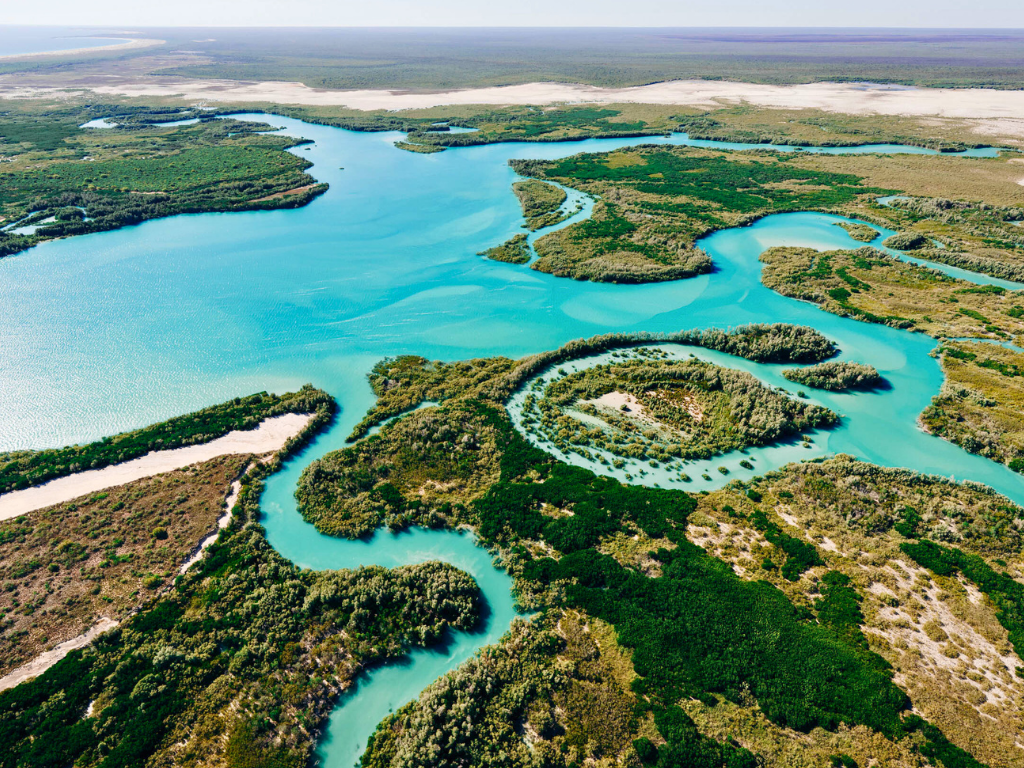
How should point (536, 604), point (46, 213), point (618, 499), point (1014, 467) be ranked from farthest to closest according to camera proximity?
point (46, 213)
point (1014, 467)
point (618, 499)
point (536, 604)

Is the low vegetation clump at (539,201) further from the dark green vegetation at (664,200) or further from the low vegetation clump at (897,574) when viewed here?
the low vegetation clump at (897,574)

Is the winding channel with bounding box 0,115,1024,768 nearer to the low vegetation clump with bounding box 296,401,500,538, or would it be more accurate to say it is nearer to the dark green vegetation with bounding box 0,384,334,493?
the low vegetation clump with bounding box 296,401,500,538

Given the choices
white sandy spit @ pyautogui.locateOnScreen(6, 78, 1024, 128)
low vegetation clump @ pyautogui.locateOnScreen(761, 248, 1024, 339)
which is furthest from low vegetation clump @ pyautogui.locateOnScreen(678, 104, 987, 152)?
low vegetation clump @ pyautogui.locateOnScreen(761, 248, 1024, 339)

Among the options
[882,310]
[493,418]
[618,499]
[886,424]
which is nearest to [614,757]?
[618,499]

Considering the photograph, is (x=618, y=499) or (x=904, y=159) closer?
(x=618, y=499)

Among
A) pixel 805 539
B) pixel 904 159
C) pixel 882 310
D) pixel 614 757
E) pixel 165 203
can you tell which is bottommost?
pixel 614 757

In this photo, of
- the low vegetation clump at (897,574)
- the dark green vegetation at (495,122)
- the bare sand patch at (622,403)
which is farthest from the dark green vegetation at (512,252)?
the dark green vegetation at (495,122)

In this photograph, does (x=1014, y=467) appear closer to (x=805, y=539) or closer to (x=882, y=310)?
(x=805, y=539)
